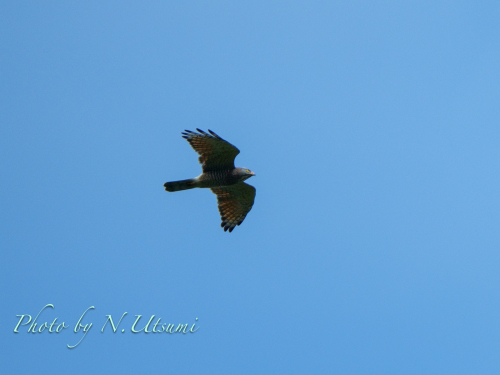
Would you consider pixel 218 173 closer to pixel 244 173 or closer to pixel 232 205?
pixel 244 173

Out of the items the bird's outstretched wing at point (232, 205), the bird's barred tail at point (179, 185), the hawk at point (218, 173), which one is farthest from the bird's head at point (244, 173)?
the bird's barred tail at point (179, 185)

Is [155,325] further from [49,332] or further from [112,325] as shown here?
[49,332]

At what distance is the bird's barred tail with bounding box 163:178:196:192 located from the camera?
21047 millimetres

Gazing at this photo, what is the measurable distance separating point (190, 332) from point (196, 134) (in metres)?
5.78

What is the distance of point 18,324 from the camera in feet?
73.8

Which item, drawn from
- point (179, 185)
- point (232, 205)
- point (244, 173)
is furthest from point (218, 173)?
point (232, 205)

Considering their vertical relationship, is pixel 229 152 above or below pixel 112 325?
above

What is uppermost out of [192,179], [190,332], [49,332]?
[192,179]

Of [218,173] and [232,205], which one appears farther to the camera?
[232,205]

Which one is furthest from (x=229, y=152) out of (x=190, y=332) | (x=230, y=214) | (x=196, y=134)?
Answer: (x=190, y=332)

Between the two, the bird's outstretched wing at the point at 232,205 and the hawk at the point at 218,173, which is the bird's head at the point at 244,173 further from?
the bird's outstretched wing at the point at 232,205

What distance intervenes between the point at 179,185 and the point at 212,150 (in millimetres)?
1267

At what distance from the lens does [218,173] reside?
21.1m

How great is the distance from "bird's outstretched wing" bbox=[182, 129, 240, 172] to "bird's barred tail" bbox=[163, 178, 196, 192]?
488 millimetres
